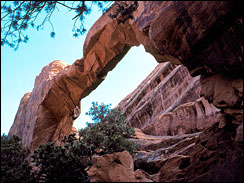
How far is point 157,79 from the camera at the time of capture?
30.8m

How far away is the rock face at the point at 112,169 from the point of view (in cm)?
818

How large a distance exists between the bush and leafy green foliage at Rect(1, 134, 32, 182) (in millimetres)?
3999

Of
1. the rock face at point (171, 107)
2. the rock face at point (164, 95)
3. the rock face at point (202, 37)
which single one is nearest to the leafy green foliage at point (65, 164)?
the rock face at point (202, 37)

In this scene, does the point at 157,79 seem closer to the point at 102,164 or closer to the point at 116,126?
the point at 116,126

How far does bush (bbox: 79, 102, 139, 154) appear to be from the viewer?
13.3 meters

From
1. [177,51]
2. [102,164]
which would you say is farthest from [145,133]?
[177,51]

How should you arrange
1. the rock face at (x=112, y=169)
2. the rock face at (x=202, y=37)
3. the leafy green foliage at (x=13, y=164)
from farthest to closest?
the leafy green foliage at (x=13, y=164)
the rock face at (x=112, y=169)
the rock face at (x=202, y=37)

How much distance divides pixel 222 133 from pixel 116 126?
8257mm

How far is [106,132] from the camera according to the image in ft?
48.6

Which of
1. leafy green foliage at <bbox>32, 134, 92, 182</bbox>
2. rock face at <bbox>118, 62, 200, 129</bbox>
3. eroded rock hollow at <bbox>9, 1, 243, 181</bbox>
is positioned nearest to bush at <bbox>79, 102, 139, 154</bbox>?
leafy green foliage at <bbox>32, 134, 92, 182</bbox>

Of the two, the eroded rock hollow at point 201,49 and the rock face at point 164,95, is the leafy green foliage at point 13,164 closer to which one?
the eroded rock hollow at point 201,49

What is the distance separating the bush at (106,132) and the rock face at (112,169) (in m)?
3.75

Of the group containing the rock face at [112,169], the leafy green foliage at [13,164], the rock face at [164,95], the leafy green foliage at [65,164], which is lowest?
the rock face at [112,169]

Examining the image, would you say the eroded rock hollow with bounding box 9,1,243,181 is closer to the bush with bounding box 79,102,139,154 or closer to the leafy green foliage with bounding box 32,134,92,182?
the bush with bounding box 79,102,139,154
